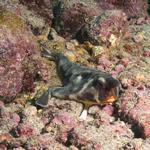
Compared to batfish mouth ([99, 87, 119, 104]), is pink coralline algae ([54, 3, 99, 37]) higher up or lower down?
higher up

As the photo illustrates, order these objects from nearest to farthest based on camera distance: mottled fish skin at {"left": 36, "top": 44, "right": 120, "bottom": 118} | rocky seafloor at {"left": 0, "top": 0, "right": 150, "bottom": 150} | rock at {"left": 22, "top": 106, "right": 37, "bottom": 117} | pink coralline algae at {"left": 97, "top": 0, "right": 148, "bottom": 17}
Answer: rocky seafloor at {"left": 0, "top": 0, "right": 150, "bottom": 150}, rock at {"left": 22, "top": 106, "right": 37, "bottom": 117}, mottled fish skin at {"left": 36, "top": 44, "right": 120, "bottom": 118}, pink coralline algae at {"left": 97, "top": 0, "right": 148, "bottom": 17}

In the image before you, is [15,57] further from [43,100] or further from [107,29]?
[107,29]

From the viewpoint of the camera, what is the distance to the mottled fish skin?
19.6 feet

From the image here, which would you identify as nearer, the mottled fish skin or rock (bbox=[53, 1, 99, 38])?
the mottled fish skin

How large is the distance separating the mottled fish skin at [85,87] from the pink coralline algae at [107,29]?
5.04 ft

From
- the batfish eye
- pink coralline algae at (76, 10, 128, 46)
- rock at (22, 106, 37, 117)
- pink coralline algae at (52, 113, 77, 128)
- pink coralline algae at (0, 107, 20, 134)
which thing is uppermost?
pink coralline algae at (76, 10, 128, 46)

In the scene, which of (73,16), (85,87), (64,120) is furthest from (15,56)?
(73,16)

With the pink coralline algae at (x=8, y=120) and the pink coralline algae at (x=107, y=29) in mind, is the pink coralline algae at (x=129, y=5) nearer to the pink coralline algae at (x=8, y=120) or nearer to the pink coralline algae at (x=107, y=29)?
the pink coralline algae at (x=107, y=29)

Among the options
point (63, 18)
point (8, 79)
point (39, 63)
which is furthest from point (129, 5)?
point (8, 79)

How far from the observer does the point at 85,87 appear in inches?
245

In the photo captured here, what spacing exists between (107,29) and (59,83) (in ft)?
6.57

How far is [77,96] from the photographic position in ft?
20.6

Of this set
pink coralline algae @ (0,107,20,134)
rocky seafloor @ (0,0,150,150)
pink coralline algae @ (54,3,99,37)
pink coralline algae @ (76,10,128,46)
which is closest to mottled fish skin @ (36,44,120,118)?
rocky seafloor @ (0,0,150,150)

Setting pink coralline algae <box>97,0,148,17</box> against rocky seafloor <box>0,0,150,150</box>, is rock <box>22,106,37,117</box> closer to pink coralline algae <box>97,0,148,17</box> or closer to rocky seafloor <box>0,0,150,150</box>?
rocky seafloor <box>0,0,150,150</box>
